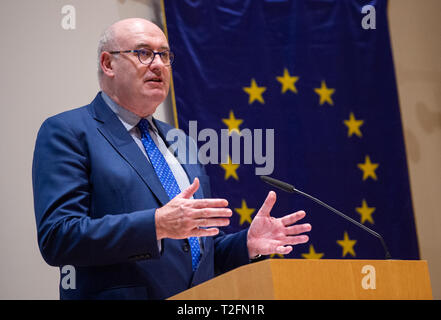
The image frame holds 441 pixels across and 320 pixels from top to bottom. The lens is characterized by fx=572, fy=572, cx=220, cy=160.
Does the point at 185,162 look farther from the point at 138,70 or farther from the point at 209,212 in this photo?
the point at 209,212

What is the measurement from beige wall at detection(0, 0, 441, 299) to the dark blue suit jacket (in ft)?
3.71

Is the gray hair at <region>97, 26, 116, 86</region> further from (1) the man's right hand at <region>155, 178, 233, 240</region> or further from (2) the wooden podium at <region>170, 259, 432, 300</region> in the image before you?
(2) the wooden podium at <region>170, 259, 432, 300</region>

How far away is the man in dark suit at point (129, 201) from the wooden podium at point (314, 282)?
274 millimetres

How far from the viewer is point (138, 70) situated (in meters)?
2.35

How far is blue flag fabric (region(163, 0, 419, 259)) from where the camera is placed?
3.44m

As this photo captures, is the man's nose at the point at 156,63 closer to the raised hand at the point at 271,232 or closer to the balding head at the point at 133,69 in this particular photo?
the balding head at the point at 133,69

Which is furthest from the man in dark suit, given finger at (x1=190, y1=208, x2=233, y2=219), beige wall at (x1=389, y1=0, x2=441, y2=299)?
beige wall at (x1=389, y1=0, x2=441, y2=299)

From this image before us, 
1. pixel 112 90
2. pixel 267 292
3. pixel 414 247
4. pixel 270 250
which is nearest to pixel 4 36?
pixel 112 90

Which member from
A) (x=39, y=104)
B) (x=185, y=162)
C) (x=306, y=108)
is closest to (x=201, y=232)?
(x=185, y=162)

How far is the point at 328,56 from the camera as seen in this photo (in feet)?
12.0

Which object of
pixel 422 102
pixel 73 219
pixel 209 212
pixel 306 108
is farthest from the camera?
pixel 422 102

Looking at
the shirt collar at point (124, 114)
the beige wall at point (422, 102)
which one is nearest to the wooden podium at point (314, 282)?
the shirt collar at point (124, 114)

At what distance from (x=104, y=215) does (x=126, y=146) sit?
0.94 feet

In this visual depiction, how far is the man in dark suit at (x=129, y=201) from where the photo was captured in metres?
1.80
